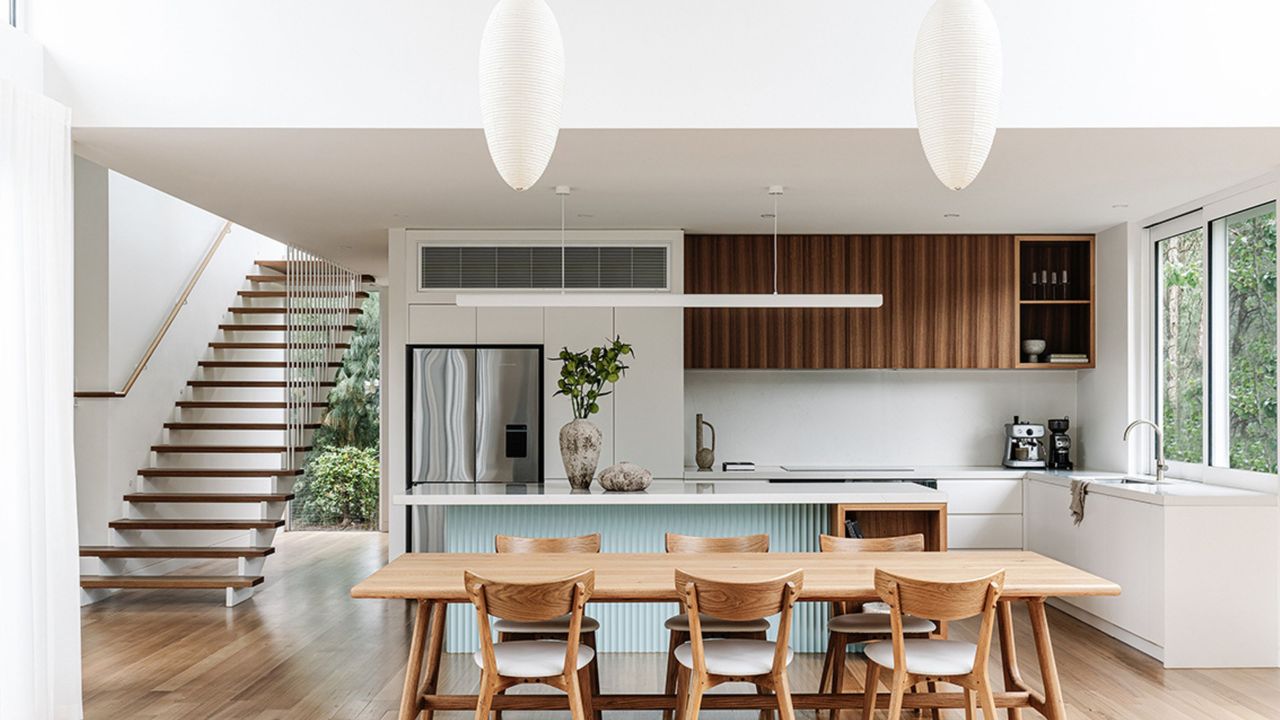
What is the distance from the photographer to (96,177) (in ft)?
24.1

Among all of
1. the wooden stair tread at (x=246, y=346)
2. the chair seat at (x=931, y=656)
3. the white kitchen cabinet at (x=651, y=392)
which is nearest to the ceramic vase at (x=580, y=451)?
the white kitchen cabinet at (x=651, y=392)

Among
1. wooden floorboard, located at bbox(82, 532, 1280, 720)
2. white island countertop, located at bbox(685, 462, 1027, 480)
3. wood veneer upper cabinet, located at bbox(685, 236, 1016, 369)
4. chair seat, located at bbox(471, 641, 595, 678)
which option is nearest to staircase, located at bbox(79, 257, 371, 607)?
wooden floorboard, located at bbox(82, 532, 1280, 720)

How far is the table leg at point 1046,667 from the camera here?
12.5ft

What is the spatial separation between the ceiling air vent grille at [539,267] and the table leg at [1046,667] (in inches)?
144

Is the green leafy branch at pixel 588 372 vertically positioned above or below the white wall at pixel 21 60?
below

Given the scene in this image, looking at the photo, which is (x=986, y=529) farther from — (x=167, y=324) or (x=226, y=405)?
(x=167, y=324)

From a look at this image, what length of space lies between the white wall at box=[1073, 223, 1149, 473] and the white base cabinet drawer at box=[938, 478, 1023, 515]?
684mm

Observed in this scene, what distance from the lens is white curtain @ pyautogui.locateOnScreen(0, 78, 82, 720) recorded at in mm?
3861

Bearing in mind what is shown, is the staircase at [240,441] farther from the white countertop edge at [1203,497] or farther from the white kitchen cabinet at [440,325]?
the white countertop edge at [1203,497]

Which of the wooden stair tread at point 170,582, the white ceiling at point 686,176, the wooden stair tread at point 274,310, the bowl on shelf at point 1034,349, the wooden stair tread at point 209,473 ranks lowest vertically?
the wooden stair tread at point 170,582

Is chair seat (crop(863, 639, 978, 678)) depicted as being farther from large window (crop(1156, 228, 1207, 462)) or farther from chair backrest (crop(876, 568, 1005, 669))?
large window (crop(1156, 228, 1207, 462))

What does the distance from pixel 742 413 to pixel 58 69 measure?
5.04 m

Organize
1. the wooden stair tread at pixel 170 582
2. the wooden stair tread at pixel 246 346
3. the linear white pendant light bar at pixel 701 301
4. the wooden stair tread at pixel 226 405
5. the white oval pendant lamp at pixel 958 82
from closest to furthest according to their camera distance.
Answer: the white oval pendant lamp at pixel 958 82 < the linear white pendant light bar at pixel 701 301 < the wooden stair tread at pixel 170 582 < the wooden stair tread at pixel 226 405 < the wooden stair tread at pixel 246 346

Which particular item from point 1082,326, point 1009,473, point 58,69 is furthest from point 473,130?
point 1082,326
